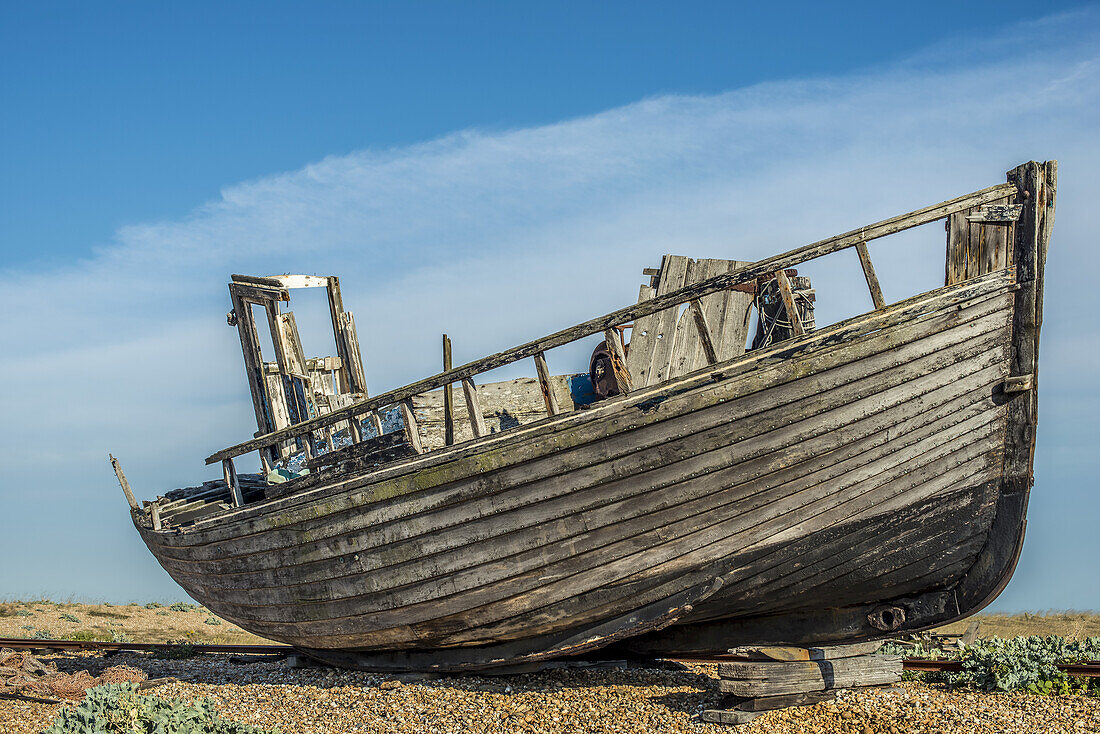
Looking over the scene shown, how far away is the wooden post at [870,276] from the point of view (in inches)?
262

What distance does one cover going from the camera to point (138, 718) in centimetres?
667

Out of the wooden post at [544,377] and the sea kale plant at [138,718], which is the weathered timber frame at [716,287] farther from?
the sea kale plant at [138,718]

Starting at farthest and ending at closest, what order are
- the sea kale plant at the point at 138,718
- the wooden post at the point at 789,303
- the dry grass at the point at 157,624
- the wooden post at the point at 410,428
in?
the dry grass at the point at 157,624, the wooden post at the point at 410,428, the wooden post at the point at 789,303, the sea kale plant at the point at 138,718

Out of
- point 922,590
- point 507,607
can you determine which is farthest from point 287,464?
point 922,590

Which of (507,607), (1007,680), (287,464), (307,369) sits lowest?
(1007,680)

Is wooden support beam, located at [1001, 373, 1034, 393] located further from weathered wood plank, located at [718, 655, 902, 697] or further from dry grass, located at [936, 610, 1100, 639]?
dry grass, located at [936, 610, 1100, 639]

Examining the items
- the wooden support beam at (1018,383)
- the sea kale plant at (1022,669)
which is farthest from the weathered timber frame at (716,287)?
the sea kale plant at (1022,669)

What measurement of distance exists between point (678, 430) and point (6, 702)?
266 inches

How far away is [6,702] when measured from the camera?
8.14m

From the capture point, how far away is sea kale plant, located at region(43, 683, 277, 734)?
6375mm

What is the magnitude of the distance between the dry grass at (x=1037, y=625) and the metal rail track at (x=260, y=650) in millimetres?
4133


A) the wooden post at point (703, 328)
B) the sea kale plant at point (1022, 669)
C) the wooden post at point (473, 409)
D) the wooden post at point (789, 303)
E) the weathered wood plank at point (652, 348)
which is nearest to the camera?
the wooden post at point (789, 303)

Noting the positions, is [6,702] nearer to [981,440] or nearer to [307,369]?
[307,369]

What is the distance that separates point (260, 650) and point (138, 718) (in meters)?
4.21
